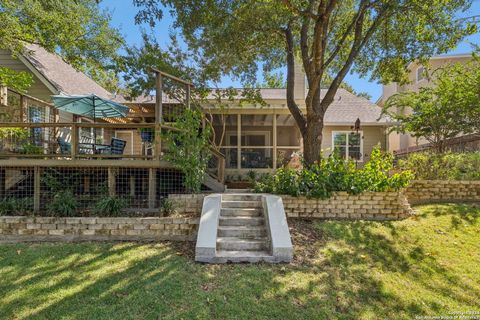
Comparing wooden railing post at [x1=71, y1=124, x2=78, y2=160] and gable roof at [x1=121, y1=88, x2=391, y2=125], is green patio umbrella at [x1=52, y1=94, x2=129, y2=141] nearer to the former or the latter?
wooden railing post at [x1=71, y1=124, x2=78, y2=160]

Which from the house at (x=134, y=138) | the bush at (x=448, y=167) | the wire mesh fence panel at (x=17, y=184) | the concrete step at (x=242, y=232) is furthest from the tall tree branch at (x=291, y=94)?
the wire mesh fence panel at (x=17, y=184)

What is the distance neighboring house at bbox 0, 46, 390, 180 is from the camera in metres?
10.6

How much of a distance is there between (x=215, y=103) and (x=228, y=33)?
312 centimetres

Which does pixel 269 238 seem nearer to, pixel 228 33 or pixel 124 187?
pixel 124 187

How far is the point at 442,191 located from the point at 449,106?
10.9ft

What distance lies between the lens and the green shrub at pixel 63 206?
20.5ft

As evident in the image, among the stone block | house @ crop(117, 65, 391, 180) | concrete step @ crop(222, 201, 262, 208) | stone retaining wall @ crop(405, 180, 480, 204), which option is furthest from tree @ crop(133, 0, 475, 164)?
the stone block

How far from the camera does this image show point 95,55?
37.4 feet

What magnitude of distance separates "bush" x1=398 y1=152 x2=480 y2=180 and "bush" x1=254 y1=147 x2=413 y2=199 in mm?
2303

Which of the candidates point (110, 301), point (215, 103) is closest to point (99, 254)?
point (110, 301)

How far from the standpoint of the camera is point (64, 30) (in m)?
9.86

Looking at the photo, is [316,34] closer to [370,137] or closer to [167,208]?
[167,208]

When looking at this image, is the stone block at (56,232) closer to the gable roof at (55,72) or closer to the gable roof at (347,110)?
the gable roof at (55,72)

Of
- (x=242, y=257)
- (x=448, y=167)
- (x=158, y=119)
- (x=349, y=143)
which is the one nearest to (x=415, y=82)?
(x=349, y=143)
